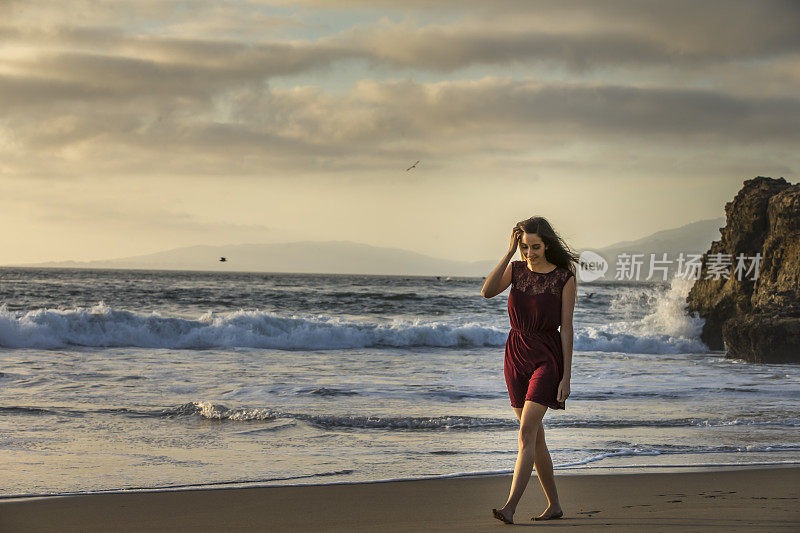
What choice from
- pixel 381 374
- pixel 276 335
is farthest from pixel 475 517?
pixel 276 335

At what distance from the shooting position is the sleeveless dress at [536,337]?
4.27 meters

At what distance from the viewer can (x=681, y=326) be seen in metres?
26.2

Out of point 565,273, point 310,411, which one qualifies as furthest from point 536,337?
point 310,411

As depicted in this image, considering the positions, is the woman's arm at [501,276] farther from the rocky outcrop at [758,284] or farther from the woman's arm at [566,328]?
the rocky outcrop at [758,284]

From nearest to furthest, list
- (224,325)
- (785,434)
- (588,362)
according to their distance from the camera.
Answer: (785,434) < (588,362) < (224,325)

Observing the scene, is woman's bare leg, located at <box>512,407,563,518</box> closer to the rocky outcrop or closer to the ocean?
the ocean

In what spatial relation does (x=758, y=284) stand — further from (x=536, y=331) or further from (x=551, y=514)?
(x=536, y=331)

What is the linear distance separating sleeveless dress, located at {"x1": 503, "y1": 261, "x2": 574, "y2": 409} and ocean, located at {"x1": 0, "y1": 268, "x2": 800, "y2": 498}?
2.17 m

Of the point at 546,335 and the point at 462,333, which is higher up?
the point at 546,335

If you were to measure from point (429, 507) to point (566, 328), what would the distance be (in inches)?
68.0

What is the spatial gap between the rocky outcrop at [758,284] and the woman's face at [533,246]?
51.2 feet

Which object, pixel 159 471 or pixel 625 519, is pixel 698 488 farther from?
pixel 159 471

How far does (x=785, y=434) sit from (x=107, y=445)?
7.11 m

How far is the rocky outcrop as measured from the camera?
18.0m
